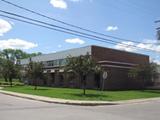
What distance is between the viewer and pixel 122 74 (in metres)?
51.4

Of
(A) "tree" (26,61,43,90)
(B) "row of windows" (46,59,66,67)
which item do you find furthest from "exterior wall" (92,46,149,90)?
(B) "row of windows" (46,59,66,67)

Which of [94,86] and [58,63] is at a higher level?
[58,63]

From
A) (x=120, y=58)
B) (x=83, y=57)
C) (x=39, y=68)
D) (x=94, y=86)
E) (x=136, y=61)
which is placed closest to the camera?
(x=83, y=57)

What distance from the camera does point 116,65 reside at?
50188mm

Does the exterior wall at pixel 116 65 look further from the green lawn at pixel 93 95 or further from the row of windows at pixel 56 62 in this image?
the row of windows at pixel 56 62

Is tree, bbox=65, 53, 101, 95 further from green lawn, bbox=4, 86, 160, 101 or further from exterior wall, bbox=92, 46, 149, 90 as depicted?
exterior wall, bbox=92, 46, 149, 90

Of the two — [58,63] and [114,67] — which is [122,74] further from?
[58,63]

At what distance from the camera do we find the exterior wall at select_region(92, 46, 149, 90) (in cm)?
4872

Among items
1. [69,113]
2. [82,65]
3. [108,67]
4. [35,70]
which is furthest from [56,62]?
[69,113]

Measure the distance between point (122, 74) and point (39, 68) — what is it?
14386mm

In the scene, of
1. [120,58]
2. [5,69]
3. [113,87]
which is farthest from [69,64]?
[5,69]

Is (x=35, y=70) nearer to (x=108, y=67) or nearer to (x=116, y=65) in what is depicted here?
(x=108, y=67)

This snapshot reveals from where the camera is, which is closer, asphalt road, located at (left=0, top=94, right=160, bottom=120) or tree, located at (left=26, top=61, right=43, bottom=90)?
asphalt road, located at (left=0, top=94, right=160, bottom=120)

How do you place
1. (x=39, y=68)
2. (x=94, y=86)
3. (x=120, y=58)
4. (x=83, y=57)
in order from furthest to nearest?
(x=120, y=58)
(x=94, y=86)
(x=39, y=68)
(x=83, y=57)
